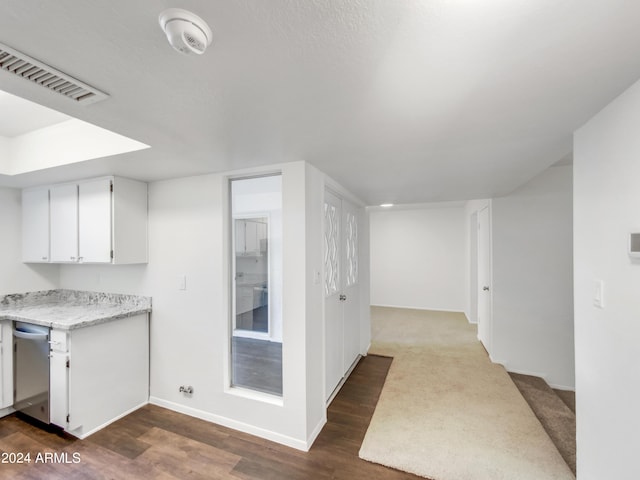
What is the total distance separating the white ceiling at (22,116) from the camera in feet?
6.57

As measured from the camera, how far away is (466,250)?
20.2 feet

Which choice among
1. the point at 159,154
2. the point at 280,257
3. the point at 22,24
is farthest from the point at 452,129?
the point at 159,154

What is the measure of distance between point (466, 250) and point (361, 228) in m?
3.37

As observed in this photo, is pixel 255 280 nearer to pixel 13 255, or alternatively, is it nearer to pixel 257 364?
pixel 257 364

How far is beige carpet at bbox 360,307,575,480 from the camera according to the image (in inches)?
76.7

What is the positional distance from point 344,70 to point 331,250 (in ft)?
6.84

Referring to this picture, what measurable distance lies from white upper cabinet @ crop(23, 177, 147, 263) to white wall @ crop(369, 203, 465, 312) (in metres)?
5.01

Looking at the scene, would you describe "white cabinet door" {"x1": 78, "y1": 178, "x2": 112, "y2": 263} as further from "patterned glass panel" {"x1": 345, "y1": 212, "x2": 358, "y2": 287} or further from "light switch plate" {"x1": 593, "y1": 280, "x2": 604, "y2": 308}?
"light switch plate" {"x1": 593, "y1": 280, "x2": 604, "y2": 308}

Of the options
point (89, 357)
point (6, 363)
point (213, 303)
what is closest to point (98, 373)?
point (89, 357)

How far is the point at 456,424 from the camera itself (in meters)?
2.41

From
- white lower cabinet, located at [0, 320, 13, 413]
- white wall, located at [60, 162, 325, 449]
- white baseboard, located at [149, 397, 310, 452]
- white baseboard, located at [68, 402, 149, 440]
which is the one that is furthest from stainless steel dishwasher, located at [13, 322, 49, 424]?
white baseboard, located at [149, 397, 310, 452]

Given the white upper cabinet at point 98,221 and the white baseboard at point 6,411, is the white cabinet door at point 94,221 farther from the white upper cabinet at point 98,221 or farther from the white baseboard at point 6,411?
the white baseboard at point 6,411

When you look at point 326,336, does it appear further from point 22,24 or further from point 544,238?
point 544,238

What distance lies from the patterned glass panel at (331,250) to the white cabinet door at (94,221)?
6.96 feet
